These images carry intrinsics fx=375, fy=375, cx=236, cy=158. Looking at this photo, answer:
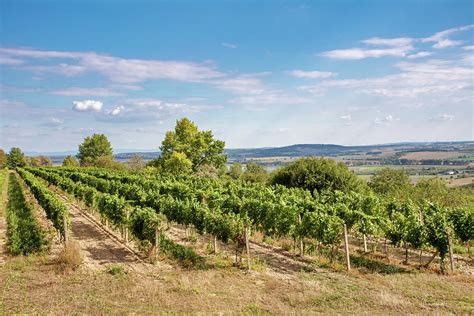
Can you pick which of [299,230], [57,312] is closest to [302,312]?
[299,230]

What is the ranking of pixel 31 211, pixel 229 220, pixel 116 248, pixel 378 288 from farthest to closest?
pixel 31 211, pixel 116 248, pixel 229 220, pixel 378 288

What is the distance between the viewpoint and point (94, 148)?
10044cm

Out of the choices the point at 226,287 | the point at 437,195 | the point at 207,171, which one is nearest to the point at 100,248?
the point at 226,287

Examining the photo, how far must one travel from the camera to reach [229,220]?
1547 cm

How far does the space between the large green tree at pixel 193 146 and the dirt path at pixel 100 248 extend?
104ft

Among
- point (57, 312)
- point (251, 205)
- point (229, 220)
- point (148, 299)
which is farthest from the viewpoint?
point (251, 205)

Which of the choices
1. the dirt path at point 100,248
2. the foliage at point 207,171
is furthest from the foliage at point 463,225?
the foliage at point 207,171

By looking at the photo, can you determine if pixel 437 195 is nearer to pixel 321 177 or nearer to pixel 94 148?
pixel 321 177

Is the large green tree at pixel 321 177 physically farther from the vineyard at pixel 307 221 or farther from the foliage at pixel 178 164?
the foliage at pixel 178 164

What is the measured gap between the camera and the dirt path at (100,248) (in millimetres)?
15141

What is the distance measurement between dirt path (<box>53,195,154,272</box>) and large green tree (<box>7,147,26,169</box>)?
104477 millimetres

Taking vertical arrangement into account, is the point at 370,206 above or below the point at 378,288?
above

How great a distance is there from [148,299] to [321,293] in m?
5.38

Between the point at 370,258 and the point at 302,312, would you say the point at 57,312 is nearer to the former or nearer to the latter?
the point at 302,312
